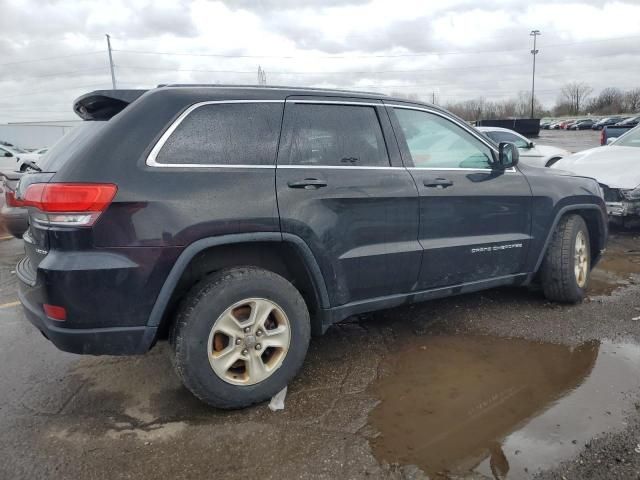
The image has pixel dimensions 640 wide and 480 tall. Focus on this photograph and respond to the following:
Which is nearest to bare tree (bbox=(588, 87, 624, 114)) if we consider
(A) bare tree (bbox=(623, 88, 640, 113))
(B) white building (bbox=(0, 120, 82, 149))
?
(A) bare tree (bbox=(623, 88, 640, 113))

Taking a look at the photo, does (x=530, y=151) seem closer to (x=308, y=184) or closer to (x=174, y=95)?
(x=308, y=184)

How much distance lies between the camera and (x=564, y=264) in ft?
14.7

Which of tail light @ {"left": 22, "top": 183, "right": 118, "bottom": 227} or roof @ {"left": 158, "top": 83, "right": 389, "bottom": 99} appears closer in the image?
tail light @ {"left": 22, "top": 183, "right": 118, "bottom": 227}

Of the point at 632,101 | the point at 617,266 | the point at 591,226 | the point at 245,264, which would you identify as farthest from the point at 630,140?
the point at 632,101

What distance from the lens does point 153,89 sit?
9.73 feet

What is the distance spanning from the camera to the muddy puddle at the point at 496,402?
2596 millimetres

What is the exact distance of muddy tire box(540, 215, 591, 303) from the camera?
449 centimetres

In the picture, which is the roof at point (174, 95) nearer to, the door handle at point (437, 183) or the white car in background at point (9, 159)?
the door handle at point (437, 183)

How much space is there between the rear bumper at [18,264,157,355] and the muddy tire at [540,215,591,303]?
3.35 m

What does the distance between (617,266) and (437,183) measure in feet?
11.5

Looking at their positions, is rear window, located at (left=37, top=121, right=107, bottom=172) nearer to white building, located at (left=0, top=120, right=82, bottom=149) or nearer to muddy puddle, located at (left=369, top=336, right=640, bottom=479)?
muddy puddle, located at (left=369, top=336, right=640, bottom=479)

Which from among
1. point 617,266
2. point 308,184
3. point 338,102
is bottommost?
point 617,266

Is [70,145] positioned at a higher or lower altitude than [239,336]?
higher

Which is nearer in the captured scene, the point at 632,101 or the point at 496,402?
the point at 496,402
